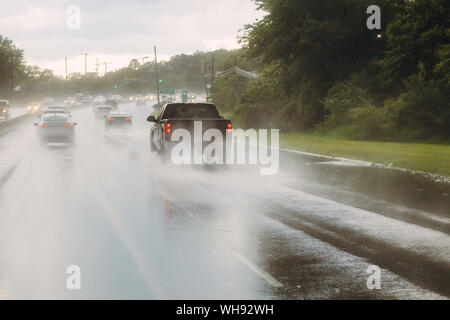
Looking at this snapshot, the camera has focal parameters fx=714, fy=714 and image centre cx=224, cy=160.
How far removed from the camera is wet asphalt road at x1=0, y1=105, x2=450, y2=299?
295 inches

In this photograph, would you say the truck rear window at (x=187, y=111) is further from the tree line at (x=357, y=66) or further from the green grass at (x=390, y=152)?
the tree line at (x=357, y=66)

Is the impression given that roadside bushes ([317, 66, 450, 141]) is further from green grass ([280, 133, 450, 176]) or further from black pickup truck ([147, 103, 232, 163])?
black pickup truck ([147, 103, 232, 163])

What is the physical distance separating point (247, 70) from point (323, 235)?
362 feet

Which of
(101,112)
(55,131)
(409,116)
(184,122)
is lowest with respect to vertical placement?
(101,112)

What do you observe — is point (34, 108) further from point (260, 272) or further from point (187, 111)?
point (260, 272)

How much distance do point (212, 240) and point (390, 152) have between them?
17.5 meters

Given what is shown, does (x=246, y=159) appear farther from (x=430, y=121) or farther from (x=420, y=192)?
(x=430, y=121)

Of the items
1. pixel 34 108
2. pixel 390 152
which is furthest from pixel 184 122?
pixel 34 108

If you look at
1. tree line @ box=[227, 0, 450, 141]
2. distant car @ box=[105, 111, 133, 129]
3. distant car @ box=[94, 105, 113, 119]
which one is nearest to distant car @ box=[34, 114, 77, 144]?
tree line @ box=[227, 0, 450, 141]

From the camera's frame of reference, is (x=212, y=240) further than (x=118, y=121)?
No

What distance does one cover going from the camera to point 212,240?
10.0 meters

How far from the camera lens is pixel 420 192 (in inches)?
632

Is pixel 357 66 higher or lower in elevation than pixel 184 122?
higher

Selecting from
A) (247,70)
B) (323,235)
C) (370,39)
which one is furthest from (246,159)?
(247,70)
